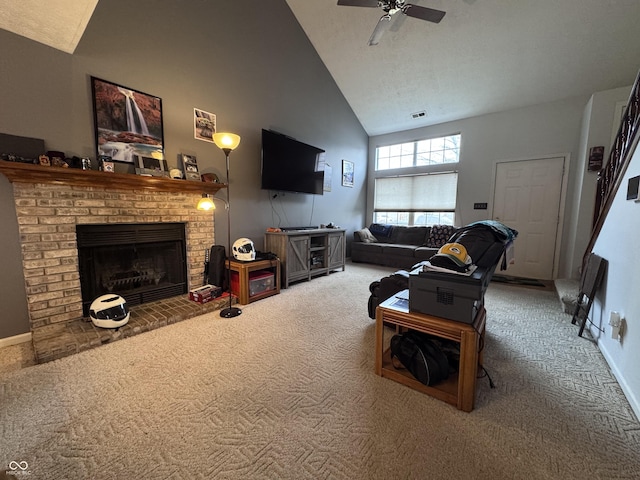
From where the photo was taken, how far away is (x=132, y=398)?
151 cm

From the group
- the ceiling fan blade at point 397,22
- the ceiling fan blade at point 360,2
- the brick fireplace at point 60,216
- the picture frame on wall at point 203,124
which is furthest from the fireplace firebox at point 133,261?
the ceiling fan blade at point 397,22

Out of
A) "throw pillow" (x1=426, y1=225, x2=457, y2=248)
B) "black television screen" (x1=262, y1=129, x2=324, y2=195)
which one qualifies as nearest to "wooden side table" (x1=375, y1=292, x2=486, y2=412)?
"black television screen" (x1=262, y1=129, x2=324, y2=195)

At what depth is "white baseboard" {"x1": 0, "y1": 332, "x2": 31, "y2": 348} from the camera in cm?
204

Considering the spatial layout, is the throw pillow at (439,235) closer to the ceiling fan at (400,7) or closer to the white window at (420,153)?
the white window at (420,153)

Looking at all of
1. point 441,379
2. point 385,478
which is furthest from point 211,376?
point 441,379

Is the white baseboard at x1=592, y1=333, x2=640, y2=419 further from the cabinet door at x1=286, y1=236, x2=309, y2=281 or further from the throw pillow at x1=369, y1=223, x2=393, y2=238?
the throw pillow at x1=369, y1=223, x2=393, y2=238

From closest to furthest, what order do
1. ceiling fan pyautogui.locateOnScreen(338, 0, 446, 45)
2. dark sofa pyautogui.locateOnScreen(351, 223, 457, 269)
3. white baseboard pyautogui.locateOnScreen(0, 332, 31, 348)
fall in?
white baseboard pyautogui.locateOnScreen(0, 332, 31, 348) < ceiling fan pyautogui.locateOnScreen(338, 0, 446, 45) < dark sofa pyautogui.locateOnScreen(351, 223, 457, 269)

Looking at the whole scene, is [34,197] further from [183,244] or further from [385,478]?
[385,478]

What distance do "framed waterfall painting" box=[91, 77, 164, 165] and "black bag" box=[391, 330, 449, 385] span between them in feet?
9.74

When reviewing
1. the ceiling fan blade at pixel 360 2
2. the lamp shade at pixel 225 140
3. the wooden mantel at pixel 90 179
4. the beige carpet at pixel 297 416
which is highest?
the ceiling fan blade at pixel 360 2

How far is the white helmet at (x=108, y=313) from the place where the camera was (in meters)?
2.18

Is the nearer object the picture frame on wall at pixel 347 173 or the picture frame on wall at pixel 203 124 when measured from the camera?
the picture frame on wall at pixel 203 124

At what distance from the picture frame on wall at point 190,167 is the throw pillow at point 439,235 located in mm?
4310

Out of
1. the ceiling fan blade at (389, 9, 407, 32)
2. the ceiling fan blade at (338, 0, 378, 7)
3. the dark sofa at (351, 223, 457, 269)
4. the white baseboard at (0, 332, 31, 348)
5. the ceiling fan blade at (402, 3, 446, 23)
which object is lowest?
the white baseboard at (0, 332, 31, 348)
